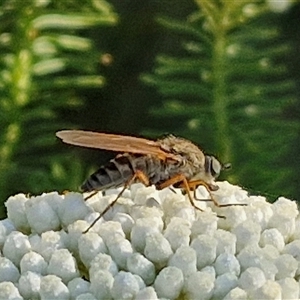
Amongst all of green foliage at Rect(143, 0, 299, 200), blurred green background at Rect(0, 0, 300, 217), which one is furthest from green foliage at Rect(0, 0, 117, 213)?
green foliage at Rect(143, 0, 299, 200)

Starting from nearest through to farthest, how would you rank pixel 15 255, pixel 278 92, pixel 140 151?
pixel 15 255
pixel 140 151
pixel 278 92

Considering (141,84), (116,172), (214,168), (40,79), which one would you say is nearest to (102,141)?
(116,172)

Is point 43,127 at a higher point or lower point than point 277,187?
higher

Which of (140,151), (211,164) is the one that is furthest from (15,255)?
(211,164)

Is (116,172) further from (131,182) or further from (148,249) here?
(148,249)

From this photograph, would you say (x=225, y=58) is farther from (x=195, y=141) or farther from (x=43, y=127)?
(x=43, y=127)

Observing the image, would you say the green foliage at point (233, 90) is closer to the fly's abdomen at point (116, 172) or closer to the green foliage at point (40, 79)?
the green foliage at point (40, 79)

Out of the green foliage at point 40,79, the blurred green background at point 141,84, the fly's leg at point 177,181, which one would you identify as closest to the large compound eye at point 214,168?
the fly's leg at point 177,181

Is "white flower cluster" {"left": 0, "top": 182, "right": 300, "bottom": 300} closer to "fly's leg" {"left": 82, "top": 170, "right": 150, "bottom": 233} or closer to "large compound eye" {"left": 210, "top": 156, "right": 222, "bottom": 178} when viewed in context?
"fly's leg" {"left": 82, "top": 170, "right": 150, "bottom": 233}
